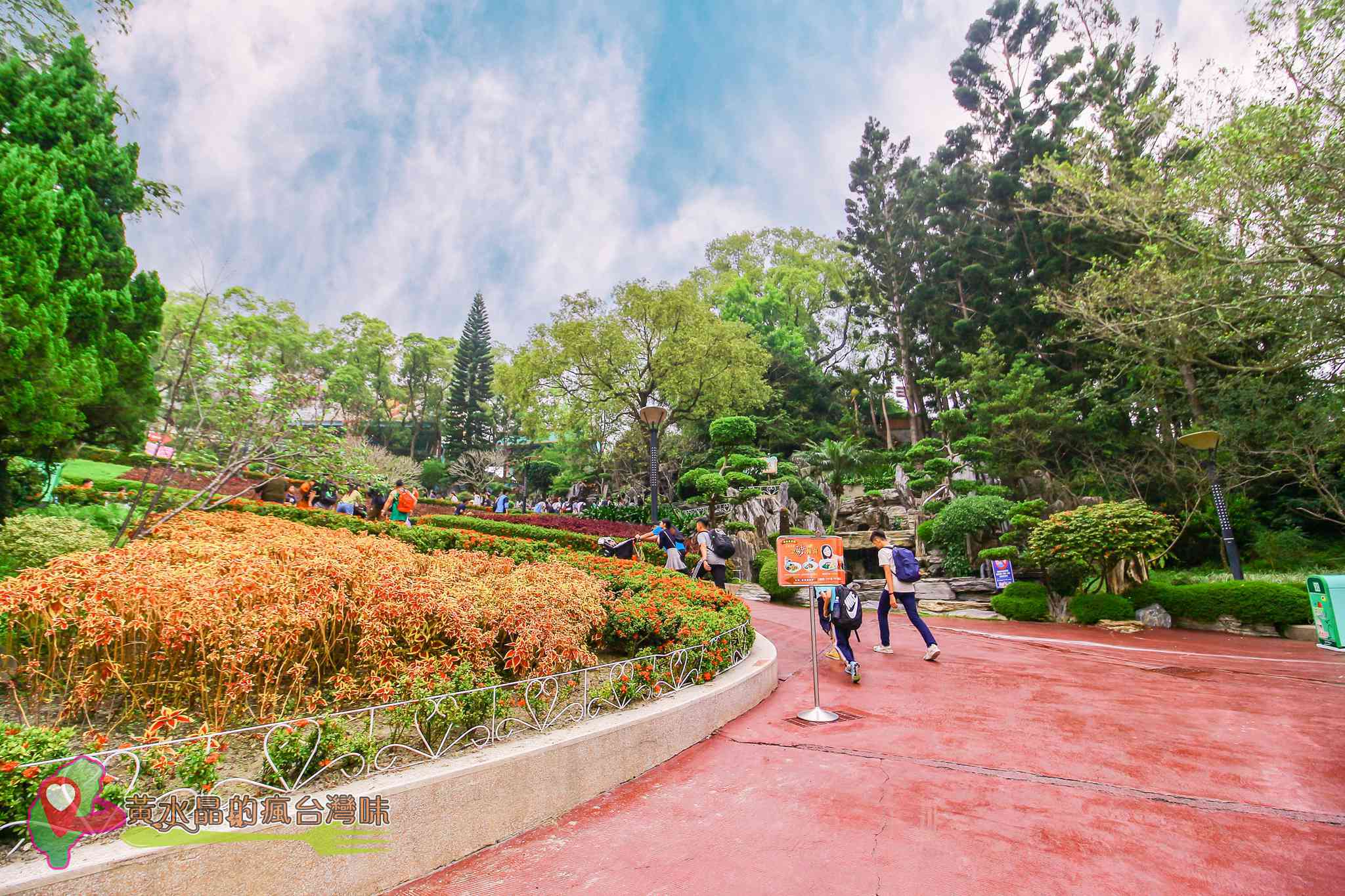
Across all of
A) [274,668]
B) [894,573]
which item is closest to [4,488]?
[274,668]

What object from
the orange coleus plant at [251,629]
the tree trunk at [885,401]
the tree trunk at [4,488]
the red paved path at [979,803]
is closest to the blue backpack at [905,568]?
the red paved path at [979,803]

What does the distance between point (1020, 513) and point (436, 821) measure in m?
13.8

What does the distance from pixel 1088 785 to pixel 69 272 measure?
11.7 metres

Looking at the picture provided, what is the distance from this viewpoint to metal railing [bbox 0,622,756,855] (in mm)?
2357

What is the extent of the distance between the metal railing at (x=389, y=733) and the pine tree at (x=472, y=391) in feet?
119

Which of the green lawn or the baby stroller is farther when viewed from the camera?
the green lawn

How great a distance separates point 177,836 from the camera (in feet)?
6.95

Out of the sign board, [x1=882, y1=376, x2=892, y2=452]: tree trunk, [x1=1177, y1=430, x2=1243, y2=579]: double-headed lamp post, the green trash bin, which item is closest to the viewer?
the green trash bin

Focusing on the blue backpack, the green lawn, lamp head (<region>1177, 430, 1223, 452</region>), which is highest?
the green lawn

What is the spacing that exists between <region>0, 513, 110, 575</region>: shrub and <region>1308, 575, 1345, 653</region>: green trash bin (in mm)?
9937

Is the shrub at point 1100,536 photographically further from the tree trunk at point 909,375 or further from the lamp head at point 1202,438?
the tree trunk at point 909,375

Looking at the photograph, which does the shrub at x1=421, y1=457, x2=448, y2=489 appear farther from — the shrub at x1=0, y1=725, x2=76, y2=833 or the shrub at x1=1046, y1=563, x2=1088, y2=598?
the shrub at x1=0, y1=725, x2=76, y2=833

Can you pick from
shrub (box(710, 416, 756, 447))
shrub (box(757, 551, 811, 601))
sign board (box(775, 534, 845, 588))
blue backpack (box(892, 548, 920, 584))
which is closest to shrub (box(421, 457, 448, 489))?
shrub (box(710, 416, 756, 447))

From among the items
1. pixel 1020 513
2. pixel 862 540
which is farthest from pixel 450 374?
pixel 1020 513
